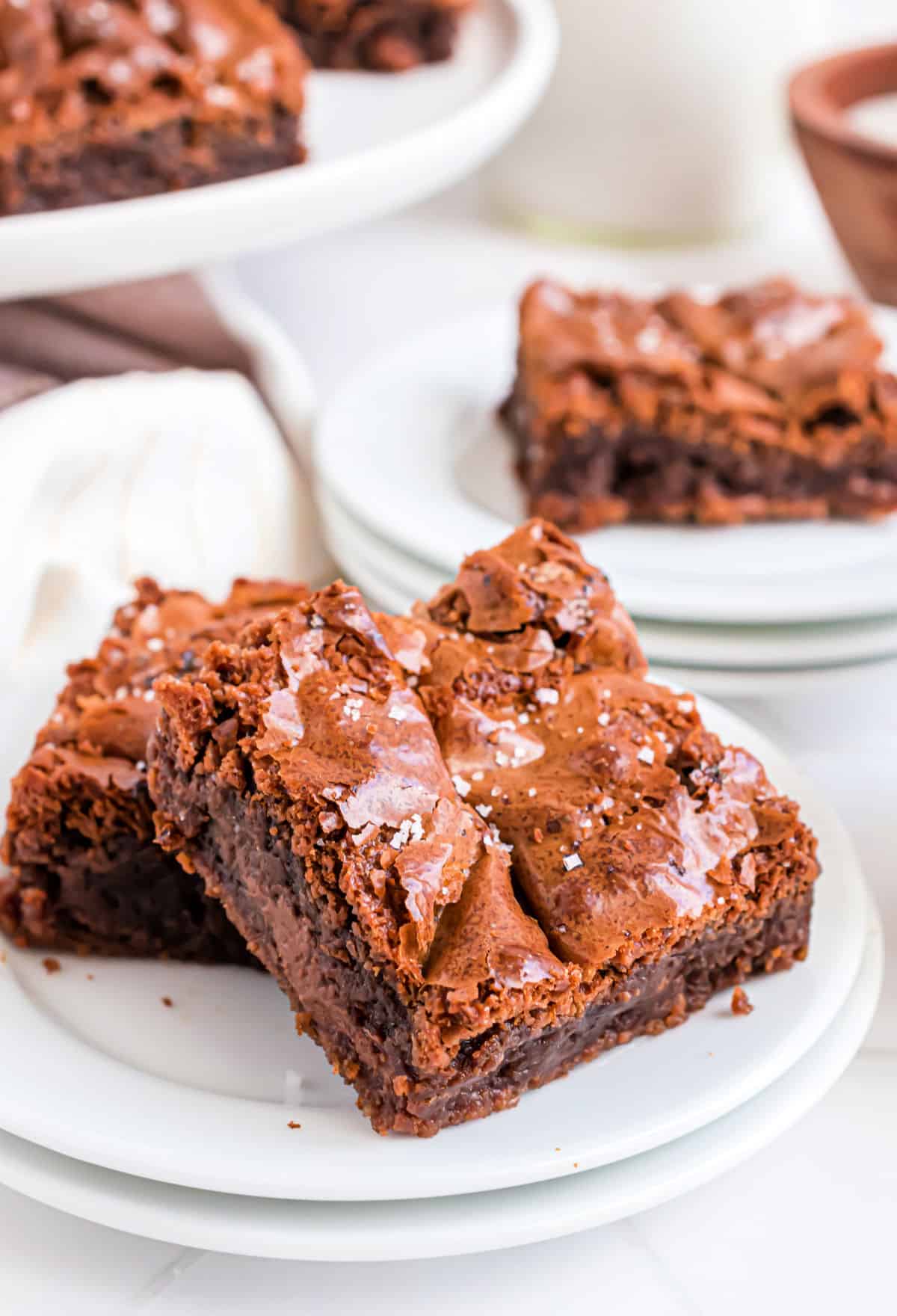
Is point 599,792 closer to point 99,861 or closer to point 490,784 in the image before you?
point 490,784

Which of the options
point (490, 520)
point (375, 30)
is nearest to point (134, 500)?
point (490, 520)

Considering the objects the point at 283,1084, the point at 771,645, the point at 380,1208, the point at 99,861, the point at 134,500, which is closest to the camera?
the point at 380,1208

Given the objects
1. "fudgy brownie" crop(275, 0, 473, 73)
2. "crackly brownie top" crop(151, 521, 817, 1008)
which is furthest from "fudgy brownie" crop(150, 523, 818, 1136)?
"fudgy brownie" crop(275, 0, 473, 73)

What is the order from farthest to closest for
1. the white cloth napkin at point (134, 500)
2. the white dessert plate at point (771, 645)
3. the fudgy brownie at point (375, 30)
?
the fudgy brownie at point (375, 30), the white cloth napkin at point (134, 500), the white dessert plate at point (771, 645)

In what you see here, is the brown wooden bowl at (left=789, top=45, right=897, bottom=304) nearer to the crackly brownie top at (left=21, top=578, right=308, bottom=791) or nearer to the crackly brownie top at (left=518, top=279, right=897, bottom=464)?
the crackly brownie top at (left=518, top=279, right=897, bottom=464)

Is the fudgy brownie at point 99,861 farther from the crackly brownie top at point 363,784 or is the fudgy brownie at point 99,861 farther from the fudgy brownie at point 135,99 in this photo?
the fudgy brownie at point 135,99

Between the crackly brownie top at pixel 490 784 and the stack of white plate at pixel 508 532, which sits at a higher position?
the crackly brownie top at pixel 490 784

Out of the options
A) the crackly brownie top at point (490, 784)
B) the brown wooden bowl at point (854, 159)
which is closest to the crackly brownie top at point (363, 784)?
the crackly brownie top at point (490, 784)
